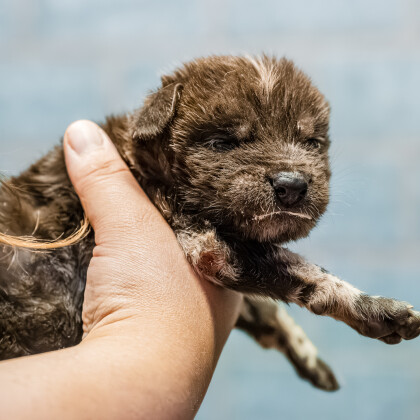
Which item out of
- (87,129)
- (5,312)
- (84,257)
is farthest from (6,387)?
(87,129)

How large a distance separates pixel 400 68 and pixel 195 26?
1855mm

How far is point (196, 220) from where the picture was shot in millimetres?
2113

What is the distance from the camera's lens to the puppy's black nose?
1876 millimetres

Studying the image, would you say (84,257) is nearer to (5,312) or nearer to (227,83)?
(5,312)

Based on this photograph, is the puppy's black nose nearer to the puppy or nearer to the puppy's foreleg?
the puppy

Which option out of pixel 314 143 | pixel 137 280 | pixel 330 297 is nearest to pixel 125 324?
pixel 137 280

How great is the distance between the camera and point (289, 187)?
188 centimetres

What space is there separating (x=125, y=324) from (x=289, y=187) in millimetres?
757

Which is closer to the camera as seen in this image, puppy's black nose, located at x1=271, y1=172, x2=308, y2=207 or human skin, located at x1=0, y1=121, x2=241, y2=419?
human skin, located at x1=0, y1=121, x2=241, y2=419

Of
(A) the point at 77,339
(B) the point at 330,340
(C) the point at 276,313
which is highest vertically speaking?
(A) the point at 77,339

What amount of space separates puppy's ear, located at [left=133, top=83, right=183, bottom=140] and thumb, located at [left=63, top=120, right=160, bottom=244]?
0.17 meters

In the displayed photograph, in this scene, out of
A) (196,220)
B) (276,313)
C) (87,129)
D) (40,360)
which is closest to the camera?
(40,360)

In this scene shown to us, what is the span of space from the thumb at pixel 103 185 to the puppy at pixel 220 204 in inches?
4.0

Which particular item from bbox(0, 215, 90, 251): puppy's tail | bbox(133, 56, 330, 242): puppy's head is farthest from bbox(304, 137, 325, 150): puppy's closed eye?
bbox(0, 215, 90, 251): puppy's tail
